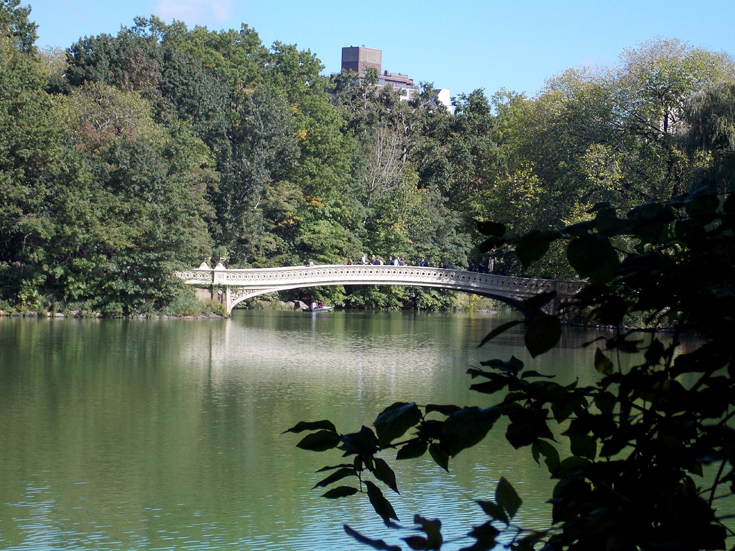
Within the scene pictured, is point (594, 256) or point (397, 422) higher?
point (594, 256)

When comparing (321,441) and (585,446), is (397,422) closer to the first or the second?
(321,441)

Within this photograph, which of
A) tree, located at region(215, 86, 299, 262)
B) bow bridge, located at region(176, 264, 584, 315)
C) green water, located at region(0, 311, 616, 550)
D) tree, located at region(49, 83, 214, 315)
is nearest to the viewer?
green water, located at region(0, 311, 616, 550)

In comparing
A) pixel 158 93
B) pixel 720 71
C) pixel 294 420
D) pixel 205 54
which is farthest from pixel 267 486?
pixel 205 54

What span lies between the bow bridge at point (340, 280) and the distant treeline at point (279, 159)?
1.52 m

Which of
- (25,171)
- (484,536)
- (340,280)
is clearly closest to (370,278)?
(340,280)

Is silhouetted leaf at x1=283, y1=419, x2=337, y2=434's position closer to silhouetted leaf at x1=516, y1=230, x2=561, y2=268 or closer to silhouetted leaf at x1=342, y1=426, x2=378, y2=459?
silhouetted leaf at x1=342, y1=426, x2=378, y2=459

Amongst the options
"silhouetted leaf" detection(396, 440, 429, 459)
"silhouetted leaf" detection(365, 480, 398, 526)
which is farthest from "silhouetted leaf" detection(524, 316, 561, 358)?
"silhouetted leaf" detection(365, 480, 398, 526)

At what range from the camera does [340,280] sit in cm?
3144

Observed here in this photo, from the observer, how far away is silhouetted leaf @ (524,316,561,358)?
54.5 inches

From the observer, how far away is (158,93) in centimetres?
3697

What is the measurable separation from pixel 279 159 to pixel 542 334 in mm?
38279

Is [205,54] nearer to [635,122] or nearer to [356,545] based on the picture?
[635,122]

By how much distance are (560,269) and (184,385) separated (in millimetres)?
16494

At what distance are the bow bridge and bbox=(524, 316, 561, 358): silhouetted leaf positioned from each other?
29025 mm
